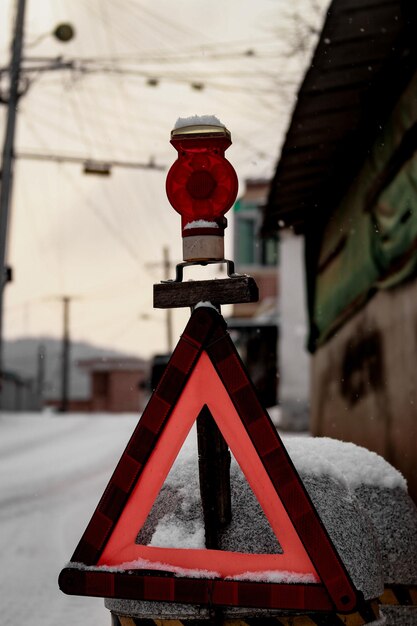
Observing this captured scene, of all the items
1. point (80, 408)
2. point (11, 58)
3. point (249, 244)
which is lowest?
point (80, 408)

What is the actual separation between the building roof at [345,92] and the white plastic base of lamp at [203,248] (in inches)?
109

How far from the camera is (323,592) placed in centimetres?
258

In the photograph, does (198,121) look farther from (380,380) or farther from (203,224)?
(380,380)

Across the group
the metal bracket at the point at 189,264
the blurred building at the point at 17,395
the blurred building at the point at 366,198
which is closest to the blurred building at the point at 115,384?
the blurred building at the point at 17,395

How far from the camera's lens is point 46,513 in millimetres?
9625

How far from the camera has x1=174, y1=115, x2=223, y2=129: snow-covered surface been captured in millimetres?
2918

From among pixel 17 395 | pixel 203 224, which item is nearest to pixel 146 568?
pixel 203 224

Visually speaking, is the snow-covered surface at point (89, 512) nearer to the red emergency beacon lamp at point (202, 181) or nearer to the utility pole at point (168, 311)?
the red emergency beacon lamp at point (202, 181)

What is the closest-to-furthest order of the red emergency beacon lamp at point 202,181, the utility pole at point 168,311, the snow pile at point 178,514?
the red emergency beacon lamp at point 202,181
the snow pile at point 178,514
the utility pole at point 168,311

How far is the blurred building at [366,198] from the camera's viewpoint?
543cm

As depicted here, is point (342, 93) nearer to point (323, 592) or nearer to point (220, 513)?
point (220, 513)

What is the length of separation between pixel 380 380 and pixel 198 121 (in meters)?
4.17

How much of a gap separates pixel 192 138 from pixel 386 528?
7.52 ft

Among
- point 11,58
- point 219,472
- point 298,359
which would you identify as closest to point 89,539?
point 219,472
